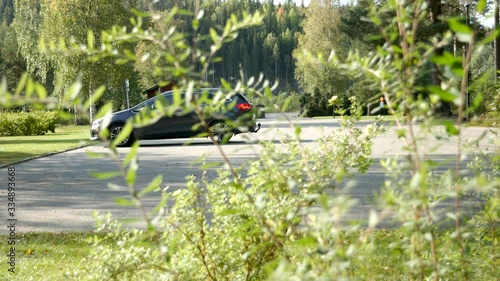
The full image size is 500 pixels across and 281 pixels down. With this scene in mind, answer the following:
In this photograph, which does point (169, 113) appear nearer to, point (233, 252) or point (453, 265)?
point (233, 252)

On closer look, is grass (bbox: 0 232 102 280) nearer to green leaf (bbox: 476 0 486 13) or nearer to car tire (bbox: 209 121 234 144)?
car tire (bbox: 209 121 234 144)

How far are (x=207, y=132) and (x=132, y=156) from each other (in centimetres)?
74

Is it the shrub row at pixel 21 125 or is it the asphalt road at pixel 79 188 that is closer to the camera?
the asphalt road at pixel 79 188

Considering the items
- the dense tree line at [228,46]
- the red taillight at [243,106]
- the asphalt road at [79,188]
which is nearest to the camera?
the asphalt road at [79,188]

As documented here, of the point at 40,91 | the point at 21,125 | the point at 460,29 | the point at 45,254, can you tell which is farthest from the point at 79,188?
the point at 21,125

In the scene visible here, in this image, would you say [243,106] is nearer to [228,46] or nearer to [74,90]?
[74,90]

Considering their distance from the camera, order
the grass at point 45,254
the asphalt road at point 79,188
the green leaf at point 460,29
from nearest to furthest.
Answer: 1. the green leaf at point 460,29
2. the grass at point 45,254
3. the asphalt road at point 79,188

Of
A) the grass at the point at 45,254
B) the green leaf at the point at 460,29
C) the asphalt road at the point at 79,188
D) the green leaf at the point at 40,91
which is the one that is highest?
the green leaf at the point at 460,29

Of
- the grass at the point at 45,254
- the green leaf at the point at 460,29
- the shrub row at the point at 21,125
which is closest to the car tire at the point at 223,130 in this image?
the green leaf at the point at 460,29

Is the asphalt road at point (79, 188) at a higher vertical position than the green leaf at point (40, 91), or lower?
lower

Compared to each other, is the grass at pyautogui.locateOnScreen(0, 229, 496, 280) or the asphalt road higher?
the grass at pyautogui.locateOnScreen(0, 229, 496, 280)

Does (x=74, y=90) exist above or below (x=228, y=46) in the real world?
above

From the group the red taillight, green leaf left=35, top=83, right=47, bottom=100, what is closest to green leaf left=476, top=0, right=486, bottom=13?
green leaf left=35, top=83, right=47, bottom=100

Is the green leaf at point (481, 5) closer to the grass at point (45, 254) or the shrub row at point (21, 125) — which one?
the grass at point (45, 254)
